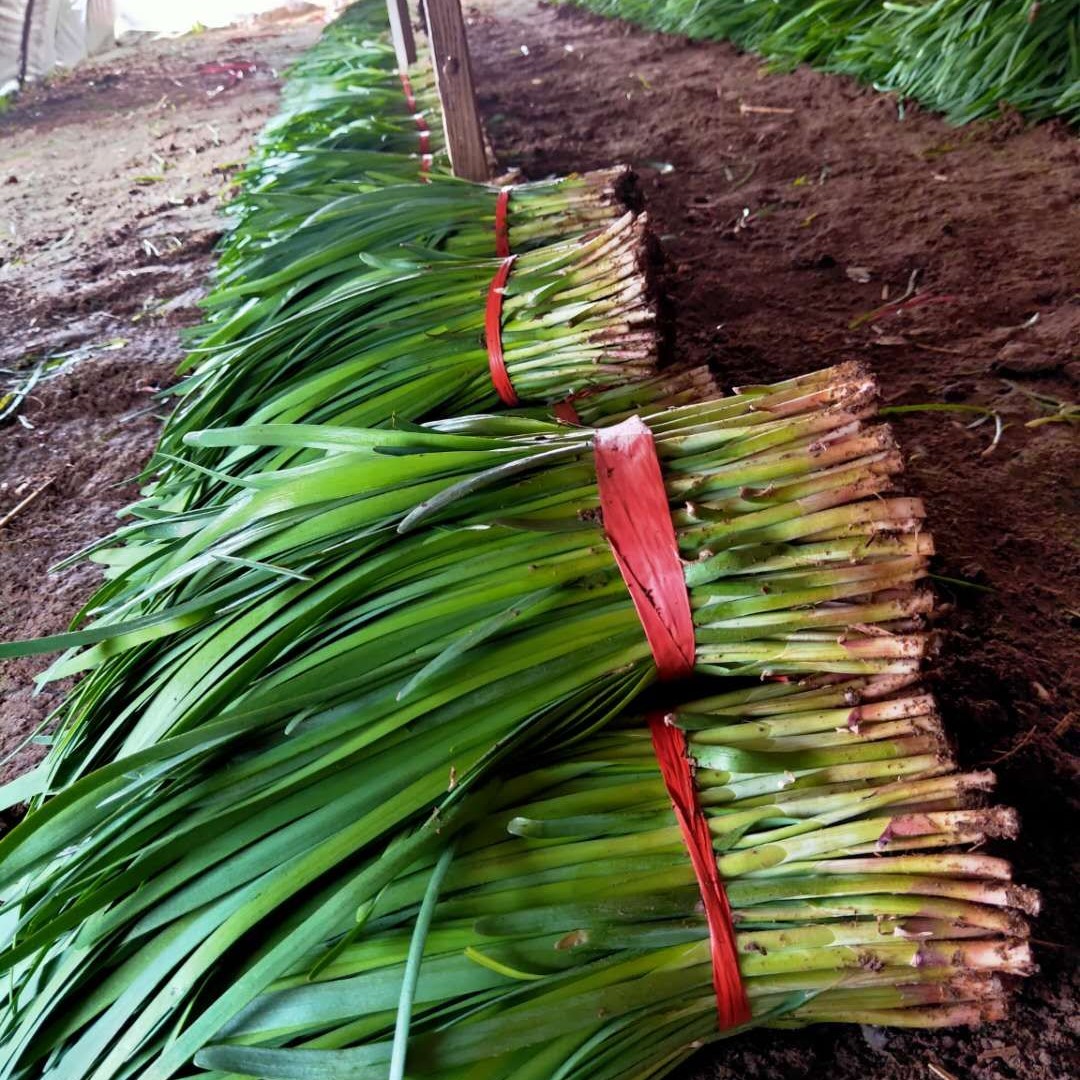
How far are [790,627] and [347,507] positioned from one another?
553 mm

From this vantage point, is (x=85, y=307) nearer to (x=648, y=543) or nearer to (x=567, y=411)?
(x=567, y=411)

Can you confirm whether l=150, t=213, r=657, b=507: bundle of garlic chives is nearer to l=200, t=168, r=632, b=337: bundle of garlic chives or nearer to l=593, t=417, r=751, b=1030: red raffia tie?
l=200, t=168, r=632, b=337: bundle of garlic chives

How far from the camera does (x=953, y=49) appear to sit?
11.2 feet

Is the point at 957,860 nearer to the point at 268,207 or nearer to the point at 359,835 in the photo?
the point at 359,835

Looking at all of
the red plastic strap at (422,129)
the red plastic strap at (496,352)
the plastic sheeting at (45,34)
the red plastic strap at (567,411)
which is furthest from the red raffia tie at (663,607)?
the plastic sheeting at (45,34)

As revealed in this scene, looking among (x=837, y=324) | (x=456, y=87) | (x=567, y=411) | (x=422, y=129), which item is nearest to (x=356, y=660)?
(x=567, y=411)

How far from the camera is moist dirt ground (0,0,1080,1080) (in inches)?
43.6

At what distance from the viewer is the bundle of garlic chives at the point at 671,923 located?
0.81 meters

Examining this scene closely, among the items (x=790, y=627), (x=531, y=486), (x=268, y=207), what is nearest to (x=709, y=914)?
(x=790, y=627)

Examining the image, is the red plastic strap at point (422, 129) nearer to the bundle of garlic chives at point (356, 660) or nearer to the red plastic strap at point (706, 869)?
the bundle of garlic chives at point (356, 660)

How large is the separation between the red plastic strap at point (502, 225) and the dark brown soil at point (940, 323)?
0.51 metres

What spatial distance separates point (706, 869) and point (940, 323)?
1.71 m

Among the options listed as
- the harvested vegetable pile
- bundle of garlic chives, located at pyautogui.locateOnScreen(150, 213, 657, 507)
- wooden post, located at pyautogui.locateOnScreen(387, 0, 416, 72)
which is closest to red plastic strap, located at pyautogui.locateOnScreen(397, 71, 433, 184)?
wooden post, located at pyautogui.locateOnScreen(387, 0, 416, 72)

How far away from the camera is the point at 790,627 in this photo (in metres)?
0.98
